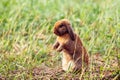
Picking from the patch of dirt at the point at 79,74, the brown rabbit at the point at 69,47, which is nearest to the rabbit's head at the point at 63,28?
the brown rabbit at the point at 69,47

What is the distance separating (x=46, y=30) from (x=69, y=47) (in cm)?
184

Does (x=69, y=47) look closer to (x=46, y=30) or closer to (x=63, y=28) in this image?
(x=63, y=28)

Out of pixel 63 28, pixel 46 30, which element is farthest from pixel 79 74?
pixel 46 30

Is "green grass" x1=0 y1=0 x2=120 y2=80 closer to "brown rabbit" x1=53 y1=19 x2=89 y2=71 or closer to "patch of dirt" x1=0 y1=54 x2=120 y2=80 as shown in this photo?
"patch of dirt" x1=0 y1=54 x2=120 y2=80

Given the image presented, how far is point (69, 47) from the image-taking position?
7789mm

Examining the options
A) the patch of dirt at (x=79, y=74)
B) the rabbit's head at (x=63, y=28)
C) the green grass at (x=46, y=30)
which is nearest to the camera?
the patch of dirt at (x=79, y=74)

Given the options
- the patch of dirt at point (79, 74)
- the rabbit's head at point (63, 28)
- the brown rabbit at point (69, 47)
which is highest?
the rabbit's head at point (63, 28)

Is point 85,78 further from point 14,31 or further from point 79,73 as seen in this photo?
point 14,31

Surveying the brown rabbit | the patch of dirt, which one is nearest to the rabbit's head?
the brown rabbit

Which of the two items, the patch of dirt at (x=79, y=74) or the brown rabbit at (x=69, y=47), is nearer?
the patch of dirt at (x=79, y=74)

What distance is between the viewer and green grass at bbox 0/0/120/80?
789 centimetres

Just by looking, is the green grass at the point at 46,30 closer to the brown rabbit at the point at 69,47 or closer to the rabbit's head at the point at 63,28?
the brown rabbit at the point at 69,47

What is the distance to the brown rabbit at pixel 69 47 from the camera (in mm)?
7688

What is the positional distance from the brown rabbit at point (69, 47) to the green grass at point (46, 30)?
0.76ft
